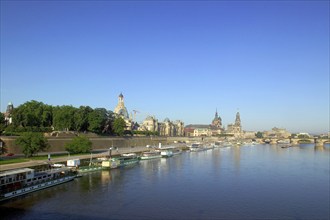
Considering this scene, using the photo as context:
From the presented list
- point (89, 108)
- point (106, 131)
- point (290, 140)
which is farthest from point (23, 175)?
point (290, 140)

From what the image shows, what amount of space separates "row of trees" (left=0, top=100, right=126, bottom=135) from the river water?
90.1 ft

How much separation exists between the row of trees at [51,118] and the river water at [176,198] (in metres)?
27.5

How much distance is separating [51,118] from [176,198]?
5190 centimetres

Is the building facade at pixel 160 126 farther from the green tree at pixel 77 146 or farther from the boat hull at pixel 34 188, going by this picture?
the boat hull at pixel 34 188

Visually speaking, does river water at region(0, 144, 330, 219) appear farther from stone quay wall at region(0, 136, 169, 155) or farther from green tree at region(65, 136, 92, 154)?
stone quay wall at region(0, 136, 169, 155)

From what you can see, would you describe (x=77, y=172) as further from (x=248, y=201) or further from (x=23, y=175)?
(x=248, y=201)

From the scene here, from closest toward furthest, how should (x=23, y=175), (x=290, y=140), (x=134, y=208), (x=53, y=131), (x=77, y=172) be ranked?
(x=134, y=208)
(x=23, y=175)
(x=77, y=172)
(x=53, y=131)
(x=290, y=140)

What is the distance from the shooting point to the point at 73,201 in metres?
30.0

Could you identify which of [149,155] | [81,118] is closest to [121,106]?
[81,118]

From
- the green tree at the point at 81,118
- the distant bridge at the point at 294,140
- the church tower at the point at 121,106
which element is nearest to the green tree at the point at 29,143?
the green tree at the point at 81,118

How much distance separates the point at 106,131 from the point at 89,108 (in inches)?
463

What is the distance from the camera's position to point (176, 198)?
108 ft

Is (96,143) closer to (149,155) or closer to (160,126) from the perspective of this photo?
(149,155)

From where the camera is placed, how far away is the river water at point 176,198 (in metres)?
27.2
